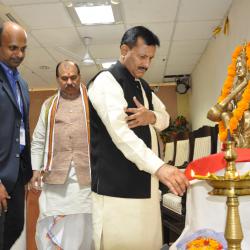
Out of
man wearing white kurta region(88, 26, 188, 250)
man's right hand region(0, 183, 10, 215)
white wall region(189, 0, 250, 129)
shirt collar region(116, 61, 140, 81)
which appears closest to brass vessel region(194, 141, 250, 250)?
man wearing white kurta region(88, 26, 188, 250)

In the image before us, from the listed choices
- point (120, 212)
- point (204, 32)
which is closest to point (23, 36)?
point (120, 212)

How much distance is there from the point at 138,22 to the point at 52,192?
10.2ft

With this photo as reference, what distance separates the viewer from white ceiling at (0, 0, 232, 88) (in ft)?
13.7

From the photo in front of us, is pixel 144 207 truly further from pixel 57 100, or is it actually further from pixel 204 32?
pixel 204 32

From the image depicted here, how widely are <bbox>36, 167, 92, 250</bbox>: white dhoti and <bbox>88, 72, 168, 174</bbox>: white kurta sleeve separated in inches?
37.2

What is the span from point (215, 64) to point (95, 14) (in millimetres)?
1956

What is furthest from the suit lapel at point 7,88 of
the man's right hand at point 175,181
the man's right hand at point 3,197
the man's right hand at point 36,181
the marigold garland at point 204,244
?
the marigold garland at point 204,244

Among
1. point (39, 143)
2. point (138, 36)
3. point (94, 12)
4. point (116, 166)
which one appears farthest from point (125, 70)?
A: point (94, 12)

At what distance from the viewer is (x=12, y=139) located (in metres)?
1.62

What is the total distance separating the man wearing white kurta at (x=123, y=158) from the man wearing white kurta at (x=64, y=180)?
0.77 m

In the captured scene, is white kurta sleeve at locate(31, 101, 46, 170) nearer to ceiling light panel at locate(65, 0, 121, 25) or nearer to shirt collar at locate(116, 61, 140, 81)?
shirt collar at locate(116, 61, 140, 81)

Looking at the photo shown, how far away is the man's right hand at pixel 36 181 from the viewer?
2.13 meters

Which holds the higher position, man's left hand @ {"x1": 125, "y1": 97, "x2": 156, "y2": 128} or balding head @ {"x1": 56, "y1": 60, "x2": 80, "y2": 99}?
balding head @ {"x1": 56, "y1": 60, "x2": 80, "y2": 99}

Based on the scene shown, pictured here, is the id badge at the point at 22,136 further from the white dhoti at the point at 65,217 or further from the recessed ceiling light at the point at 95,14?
the recessed ceiling light at the point at 95,14
